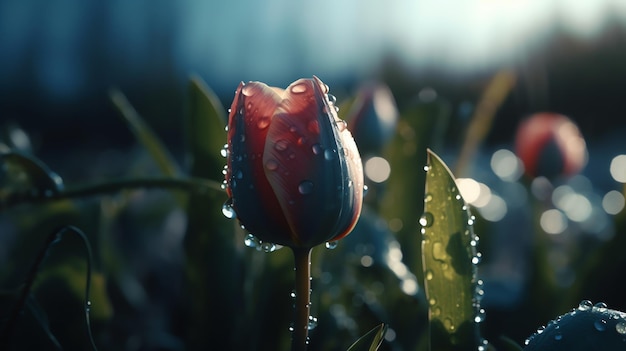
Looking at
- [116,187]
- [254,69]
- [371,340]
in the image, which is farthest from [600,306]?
[254,69]

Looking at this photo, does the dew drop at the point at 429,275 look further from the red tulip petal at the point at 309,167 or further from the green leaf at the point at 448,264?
the red tulip petal at the point at 309,167

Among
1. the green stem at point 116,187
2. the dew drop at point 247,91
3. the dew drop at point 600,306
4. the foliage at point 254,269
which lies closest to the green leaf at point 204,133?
A: the foliage at point 254,269

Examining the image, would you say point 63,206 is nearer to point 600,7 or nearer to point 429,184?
point 429,184

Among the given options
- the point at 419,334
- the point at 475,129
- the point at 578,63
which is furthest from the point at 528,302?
Result: the point at 578,63

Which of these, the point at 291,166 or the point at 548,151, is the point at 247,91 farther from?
the point at 548,151

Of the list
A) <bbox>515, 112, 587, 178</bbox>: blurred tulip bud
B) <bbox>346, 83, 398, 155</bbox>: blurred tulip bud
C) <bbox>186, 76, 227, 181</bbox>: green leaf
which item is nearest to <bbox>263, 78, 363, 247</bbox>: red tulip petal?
<bbox>186, 76, 227, 181</bbox>: green leaf
